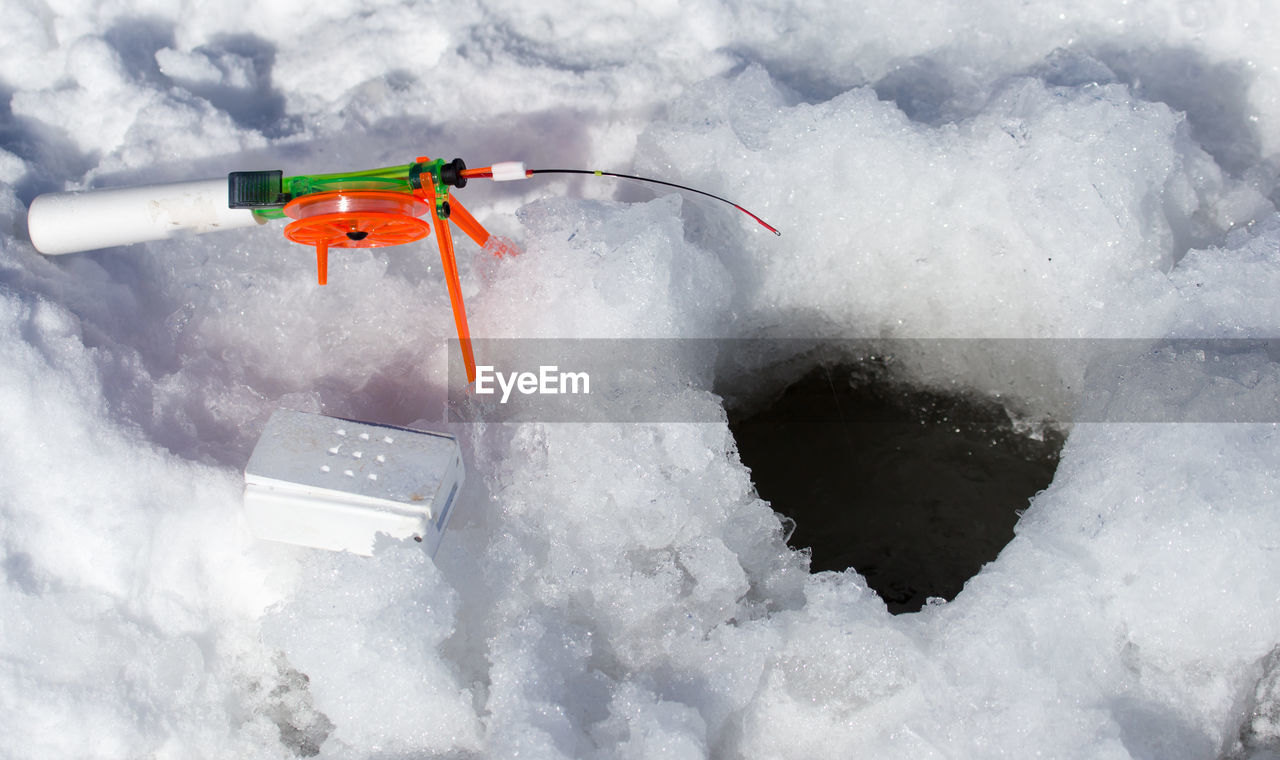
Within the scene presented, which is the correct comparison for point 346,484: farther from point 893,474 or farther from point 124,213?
point 893,474

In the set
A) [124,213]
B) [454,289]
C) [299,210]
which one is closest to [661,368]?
[454,289]

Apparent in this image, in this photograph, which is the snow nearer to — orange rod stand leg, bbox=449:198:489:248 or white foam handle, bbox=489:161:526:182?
orange rod stand leg, bbox=449:198:489:248

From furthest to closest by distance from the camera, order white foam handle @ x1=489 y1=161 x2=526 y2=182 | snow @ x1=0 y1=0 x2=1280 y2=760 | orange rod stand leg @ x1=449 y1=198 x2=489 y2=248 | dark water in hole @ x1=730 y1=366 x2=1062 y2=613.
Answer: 1. dark water in hole @ x1=730 y1=366 x2=1062 y2=613
2. orange rod stand leg @ x1=449 y1=198 x2=489 y2=248
3. white foam handle @ x1=489 y1=161 x2=526 y2=182
4. snow @ x1=0 y1=0 x2=1280 y2=760

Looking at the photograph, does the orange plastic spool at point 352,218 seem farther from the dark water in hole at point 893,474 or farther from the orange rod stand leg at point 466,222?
the dark water in hole at point 893,474

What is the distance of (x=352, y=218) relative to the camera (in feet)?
5.65

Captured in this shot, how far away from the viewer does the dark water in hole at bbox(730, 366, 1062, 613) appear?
211cm

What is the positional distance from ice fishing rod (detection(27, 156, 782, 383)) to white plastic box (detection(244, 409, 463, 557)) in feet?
1.01

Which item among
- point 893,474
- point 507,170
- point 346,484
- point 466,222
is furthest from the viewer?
point 893,474

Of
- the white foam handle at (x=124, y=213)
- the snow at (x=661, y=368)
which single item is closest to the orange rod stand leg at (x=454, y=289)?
the snow at (x=661, y=368)

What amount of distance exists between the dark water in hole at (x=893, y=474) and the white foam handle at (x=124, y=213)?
128cm

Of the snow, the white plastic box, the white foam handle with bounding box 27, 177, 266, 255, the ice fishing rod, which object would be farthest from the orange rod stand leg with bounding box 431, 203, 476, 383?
the white foam handle with bounding box 27, 177, 266, 255

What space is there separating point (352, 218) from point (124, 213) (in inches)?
22.7

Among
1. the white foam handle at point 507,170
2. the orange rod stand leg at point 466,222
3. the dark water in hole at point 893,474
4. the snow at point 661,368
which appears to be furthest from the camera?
the dark water in hole at point 893,474

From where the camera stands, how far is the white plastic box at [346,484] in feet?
5.59
